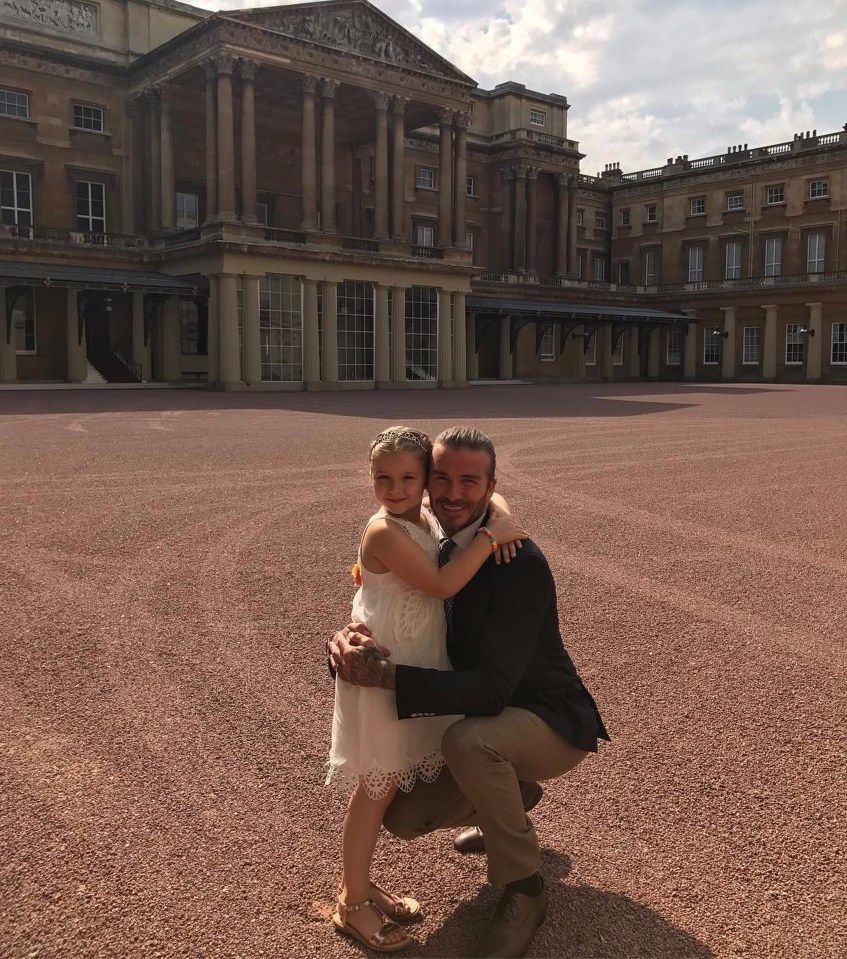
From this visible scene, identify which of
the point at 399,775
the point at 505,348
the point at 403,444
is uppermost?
the point at 505,348

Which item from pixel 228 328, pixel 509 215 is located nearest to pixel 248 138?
pixel 228 328

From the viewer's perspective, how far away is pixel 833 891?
3377mm

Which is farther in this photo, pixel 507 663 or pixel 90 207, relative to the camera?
pixel 90 207

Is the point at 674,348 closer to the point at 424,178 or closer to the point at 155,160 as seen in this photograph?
the point at 424,178

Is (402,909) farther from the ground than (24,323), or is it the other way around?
(24,323)

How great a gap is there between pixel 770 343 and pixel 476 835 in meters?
58.1

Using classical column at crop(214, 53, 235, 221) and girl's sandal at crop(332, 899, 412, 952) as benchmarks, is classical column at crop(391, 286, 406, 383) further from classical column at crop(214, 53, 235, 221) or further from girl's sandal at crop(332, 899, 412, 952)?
girl's sandal at crop(332, 899, 412, 952)

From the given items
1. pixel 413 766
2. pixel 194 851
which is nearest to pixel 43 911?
pixel 194 851

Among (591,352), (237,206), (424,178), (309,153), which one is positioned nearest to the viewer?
(309,153)

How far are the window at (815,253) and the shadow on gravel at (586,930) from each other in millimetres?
59882

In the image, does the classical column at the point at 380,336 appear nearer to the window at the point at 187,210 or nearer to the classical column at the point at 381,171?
the classical column at the point at 381,171

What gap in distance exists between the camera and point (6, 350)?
35250 millimetres

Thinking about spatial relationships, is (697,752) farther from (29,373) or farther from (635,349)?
(635,349)

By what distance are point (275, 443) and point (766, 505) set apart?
29.2ft
